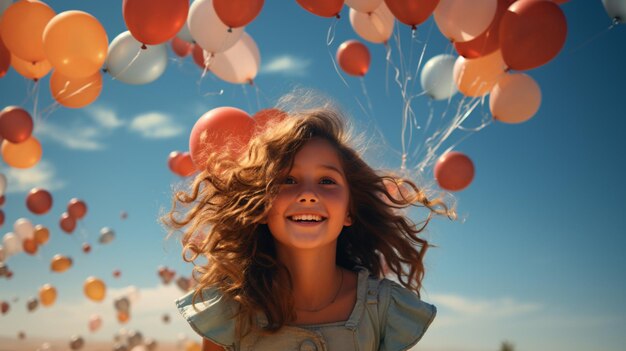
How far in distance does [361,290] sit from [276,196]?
0.46 m

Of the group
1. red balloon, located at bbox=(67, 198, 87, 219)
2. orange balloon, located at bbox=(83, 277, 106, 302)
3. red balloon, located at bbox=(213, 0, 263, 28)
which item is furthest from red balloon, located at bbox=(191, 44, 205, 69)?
orange balloon, located at bbox=(83, 277, 106, 302)

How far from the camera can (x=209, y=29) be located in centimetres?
435

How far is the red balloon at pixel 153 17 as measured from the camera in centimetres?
386

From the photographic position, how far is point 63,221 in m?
8.78

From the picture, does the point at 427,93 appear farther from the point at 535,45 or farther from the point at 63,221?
the point at 63,221

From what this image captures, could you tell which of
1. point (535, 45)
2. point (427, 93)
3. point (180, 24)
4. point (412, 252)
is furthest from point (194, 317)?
point (427, 93)

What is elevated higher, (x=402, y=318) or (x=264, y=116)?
(x=264, y=116)

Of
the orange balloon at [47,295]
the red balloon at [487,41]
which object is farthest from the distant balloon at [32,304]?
the red balloon at [487,41]

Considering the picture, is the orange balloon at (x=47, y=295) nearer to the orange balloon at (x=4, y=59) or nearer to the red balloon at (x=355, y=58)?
the orange balloon at (x=4, y=59)

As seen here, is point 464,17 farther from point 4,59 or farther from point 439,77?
point 4,59

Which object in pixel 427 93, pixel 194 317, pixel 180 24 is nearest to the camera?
pixel 194 317

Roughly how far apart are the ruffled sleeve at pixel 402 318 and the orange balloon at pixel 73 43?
122 inches

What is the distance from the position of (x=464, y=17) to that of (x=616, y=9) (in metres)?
1.39

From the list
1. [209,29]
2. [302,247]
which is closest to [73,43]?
[209,29]
